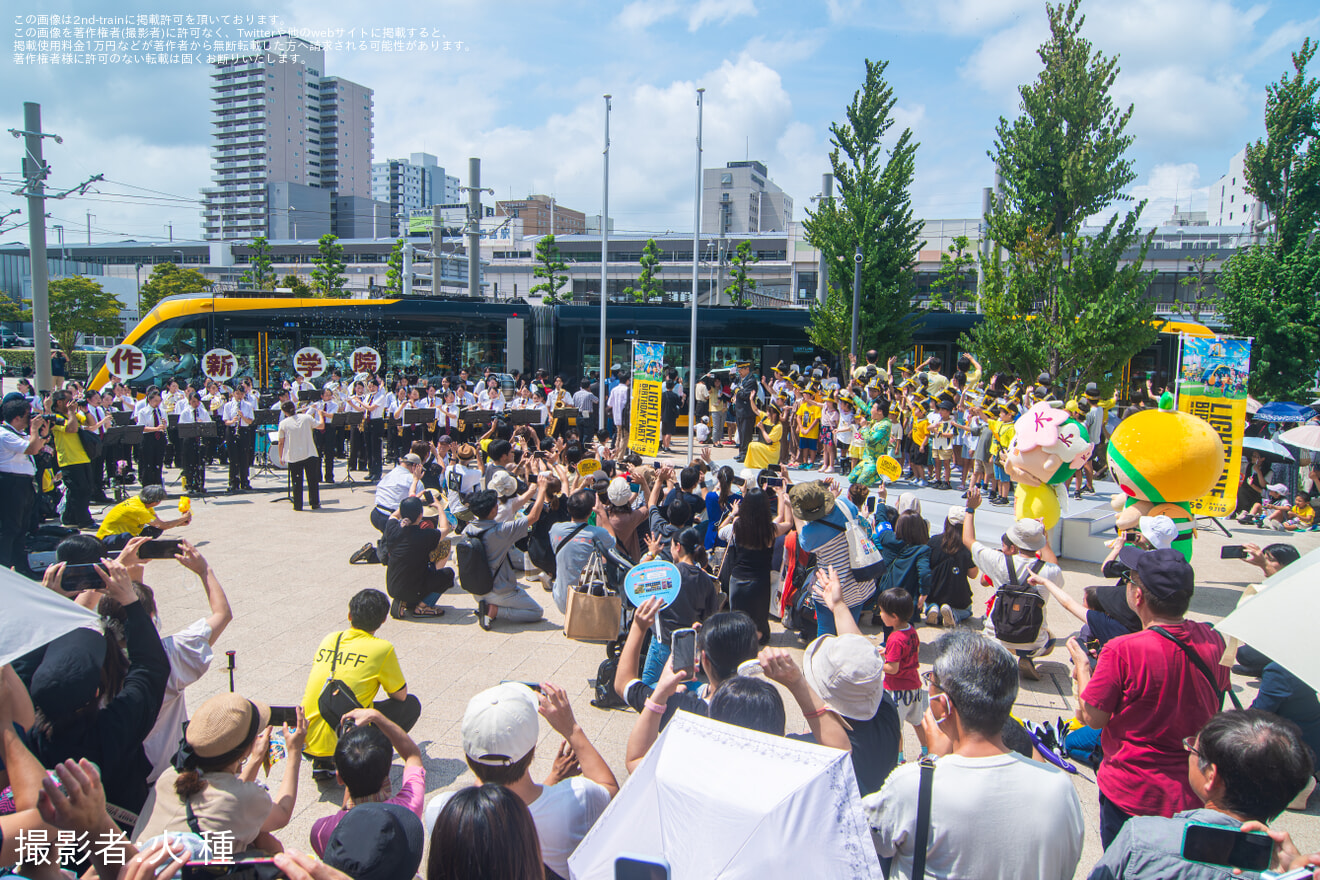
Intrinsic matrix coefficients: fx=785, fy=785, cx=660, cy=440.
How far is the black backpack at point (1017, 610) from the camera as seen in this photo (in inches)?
222

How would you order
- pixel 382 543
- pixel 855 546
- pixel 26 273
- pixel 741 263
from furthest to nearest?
pixel 26 273 < pixel 741 263 < pixel 382 543 < pixel 855 546

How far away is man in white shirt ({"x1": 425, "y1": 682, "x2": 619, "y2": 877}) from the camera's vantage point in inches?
97.6

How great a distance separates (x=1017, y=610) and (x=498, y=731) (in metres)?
4.46

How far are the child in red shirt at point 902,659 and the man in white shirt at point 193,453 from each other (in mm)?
11930

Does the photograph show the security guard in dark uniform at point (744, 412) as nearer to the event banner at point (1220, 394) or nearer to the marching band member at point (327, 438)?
the event banner at point (1220, 394)

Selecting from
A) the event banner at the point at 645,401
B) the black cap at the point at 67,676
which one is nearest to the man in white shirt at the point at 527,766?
the black cap at the point at 67,676

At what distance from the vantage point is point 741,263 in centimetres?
4988

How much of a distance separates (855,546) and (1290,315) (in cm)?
2030

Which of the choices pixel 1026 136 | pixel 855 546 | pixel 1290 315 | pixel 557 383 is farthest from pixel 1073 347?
pixel 855 546

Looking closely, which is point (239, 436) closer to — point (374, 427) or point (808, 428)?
point (374, 427)

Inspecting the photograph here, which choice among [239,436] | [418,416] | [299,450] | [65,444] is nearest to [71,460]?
[65,444]

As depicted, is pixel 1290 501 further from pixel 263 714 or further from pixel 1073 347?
pixel 263 714

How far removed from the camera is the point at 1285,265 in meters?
19.4

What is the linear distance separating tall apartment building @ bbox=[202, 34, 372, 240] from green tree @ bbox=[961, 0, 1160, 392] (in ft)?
346
